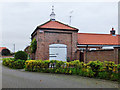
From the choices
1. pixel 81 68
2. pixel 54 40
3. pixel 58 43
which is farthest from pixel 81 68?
pixel 54 40

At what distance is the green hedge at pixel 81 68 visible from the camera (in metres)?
7.00

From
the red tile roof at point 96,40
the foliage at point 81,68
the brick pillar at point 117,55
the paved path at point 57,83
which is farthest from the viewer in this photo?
the red tile roof at point 96,40

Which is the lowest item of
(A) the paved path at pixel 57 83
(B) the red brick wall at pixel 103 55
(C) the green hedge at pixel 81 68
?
(A) the paved path at pixel 57 83

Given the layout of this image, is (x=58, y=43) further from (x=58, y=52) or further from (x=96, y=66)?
(x=96, y=66)

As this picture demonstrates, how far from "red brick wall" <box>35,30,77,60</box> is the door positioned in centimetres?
40

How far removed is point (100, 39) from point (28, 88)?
51.2ft

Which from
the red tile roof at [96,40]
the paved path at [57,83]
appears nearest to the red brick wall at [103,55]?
the paved path at [57,83]

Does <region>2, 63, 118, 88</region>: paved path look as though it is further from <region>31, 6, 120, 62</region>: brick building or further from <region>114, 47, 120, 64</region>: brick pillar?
<region>31, 6, 120, 62</region>: brick building

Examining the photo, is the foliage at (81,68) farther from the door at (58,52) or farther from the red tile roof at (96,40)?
the red tile roof at (96,40)

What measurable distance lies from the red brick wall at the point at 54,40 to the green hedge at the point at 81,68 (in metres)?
4.21

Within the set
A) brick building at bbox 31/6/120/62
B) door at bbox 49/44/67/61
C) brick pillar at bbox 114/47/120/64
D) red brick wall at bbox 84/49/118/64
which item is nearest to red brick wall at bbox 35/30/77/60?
brick building at bbox 31/6/120/62

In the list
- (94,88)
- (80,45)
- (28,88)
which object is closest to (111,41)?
(80,45)

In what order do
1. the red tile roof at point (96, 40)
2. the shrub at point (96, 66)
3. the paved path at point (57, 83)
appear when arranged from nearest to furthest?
the paved path at point (57, 83), the shrub at point (96, 66), the red tile roof at point (96, 40)

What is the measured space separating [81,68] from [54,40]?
7668 millimetres
